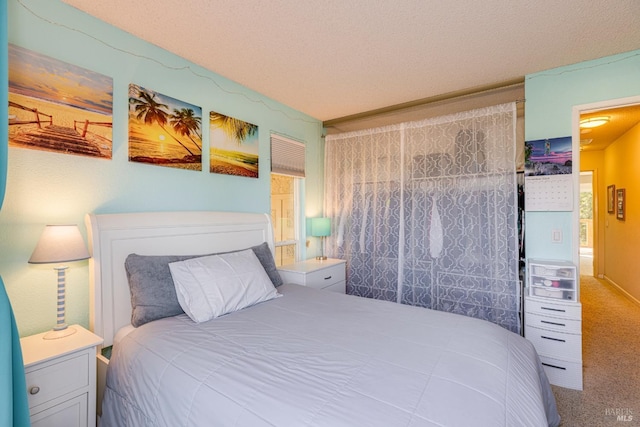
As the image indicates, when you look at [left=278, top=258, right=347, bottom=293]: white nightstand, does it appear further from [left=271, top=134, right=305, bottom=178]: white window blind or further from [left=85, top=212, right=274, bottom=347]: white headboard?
[left=271, top=134, right=305, bottom=178]: white window blind

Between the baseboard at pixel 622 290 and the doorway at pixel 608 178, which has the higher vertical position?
the doorway at pixel 608 178

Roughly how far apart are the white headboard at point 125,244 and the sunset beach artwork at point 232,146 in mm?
501

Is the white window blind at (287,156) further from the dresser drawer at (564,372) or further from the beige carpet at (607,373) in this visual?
the beige carpet at (607,373)

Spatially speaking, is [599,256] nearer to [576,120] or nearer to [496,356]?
[576,120]

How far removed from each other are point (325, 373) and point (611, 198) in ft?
21.5

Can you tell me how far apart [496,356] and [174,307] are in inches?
70.0

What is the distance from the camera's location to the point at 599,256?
18.9 feet

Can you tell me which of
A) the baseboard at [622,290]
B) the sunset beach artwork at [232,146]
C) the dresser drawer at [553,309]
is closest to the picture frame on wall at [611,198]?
the baseboard at [622,290]

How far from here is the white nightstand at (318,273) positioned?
2.96m

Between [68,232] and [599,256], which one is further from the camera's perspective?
[599,256]

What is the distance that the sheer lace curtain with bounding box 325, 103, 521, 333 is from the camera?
271 cm

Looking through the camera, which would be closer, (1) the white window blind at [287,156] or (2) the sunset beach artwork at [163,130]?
(2) the sunset beach artwork at [163,130]

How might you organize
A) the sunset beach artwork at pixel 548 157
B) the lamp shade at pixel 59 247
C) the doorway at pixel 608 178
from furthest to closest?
the doorway at pixel 608 178, the sunset beach artwork at pixel 548 157, the lamp shade at pixel 59 247

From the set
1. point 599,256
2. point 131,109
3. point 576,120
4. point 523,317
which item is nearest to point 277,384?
point 131,109
